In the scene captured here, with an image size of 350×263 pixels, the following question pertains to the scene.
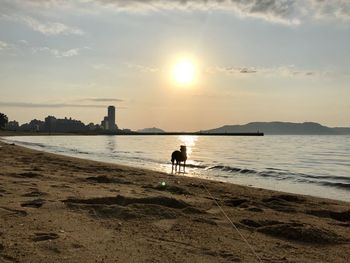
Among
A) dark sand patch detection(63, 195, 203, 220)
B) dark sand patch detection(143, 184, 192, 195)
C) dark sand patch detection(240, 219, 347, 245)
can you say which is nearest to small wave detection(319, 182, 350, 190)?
dark sand patch detection(143, 184, 192, 195)

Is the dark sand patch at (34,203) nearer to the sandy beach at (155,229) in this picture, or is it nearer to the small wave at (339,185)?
the sandy beach at (155,229)

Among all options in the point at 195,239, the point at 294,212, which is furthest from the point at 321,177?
the point at 195,239

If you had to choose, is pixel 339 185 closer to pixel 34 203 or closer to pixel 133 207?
pixel 133 207

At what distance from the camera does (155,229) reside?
7027mm

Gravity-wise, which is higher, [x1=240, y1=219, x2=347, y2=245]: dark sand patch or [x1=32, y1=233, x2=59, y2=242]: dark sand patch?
[x1=32, y1=233, x2=59, y2=242]: dark sand patch

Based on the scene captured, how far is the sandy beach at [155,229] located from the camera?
222 inches

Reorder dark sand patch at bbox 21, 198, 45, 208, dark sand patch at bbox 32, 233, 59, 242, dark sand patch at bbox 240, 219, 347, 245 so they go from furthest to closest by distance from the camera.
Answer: dark sand patch at bbox 21, 198, 45, 208, dark sand patch at bbox 240, 219, 347, 245, dark sand patch at bbox 32, 233, 59, 242

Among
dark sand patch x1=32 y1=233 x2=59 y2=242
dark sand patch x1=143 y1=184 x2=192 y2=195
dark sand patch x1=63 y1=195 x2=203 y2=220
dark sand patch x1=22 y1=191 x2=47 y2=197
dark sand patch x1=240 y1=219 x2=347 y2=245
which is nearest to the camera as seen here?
dark sand patch x1=32 y1=233 x2=59 y2=242

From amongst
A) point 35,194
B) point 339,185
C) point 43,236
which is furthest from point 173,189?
point 339,185

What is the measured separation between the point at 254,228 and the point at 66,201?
3.91 m

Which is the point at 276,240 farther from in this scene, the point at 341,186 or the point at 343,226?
the point at 341,186

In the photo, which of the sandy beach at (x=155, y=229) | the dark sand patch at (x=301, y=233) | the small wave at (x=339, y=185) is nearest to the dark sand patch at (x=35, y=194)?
the sandy beach at (x=155, y=229)

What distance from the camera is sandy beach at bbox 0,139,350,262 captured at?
5.64 metres

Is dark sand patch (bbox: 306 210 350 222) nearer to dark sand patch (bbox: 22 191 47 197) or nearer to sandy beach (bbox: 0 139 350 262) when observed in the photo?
sandy beach (bbox: 0 139 350 262)
